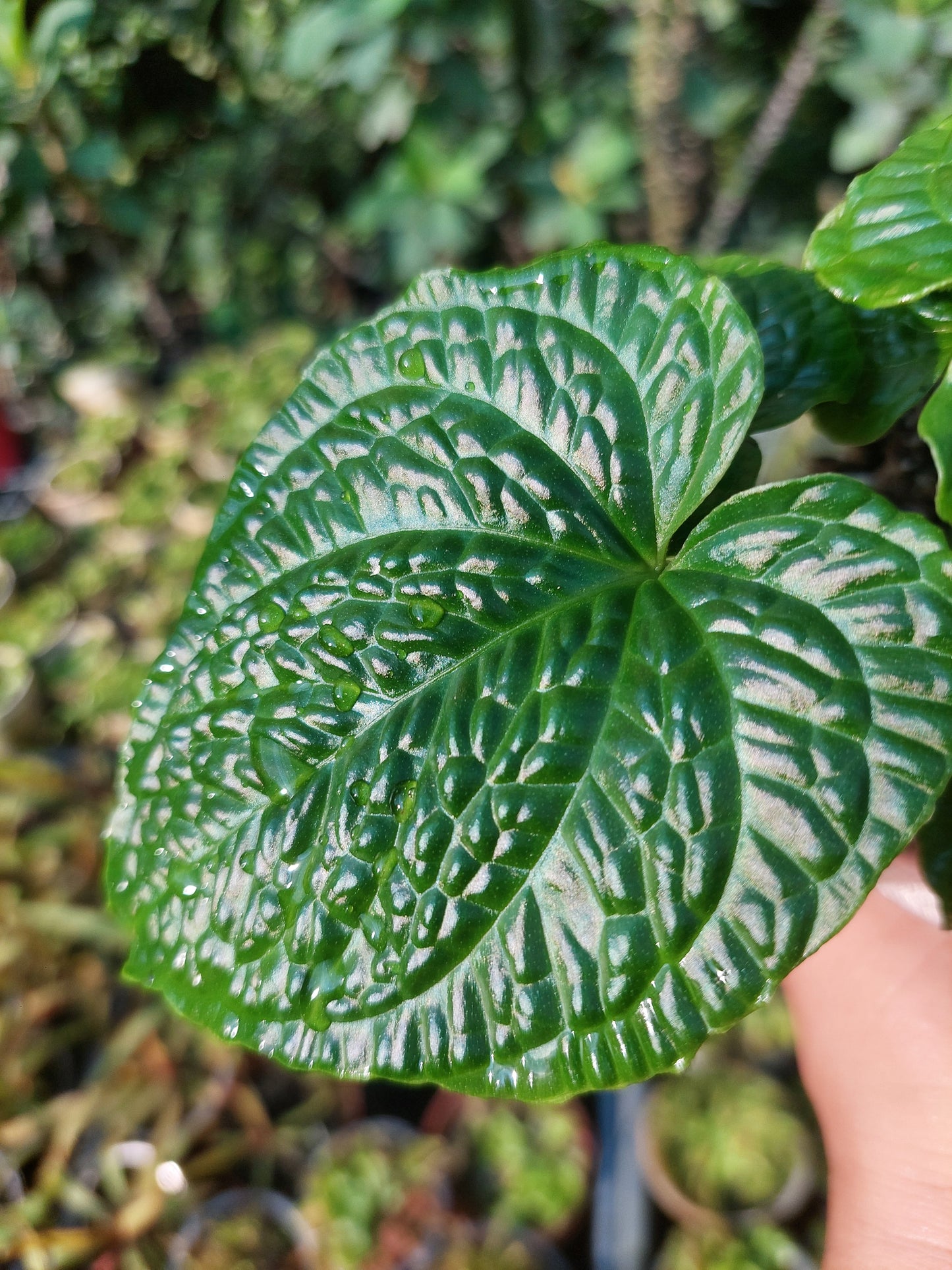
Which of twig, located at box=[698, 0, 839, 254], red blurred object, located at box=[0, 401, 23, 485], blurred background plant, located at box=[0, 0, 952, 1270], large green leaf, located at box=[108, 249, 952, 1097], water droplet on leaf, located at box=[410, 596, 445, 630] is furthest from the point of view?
red blurred object, located at box=[0, 401, 23, 485]

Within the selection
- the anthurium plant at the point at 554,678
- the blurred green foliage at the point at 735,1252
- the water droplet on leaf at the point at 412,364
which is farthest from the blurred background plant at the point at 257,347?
the water droplet on leaf at the point at 412,364

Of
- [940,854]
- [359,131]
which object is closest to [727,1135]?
[940,854]

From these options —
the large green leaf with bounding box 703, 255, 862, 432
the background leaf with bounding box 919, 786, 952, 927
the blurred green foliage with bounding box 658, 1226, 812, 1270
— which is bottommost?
the blurred green foliage with bounding box 658, 1226, 812, 1270

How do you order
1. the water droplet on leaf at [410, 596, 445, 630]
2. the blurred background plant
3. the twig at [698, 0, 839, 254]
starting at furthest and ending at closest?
the twig at [698, 0, 839, 254]
the blurred background plant
the water droplet on leaf at [410, 596, 445, 630]

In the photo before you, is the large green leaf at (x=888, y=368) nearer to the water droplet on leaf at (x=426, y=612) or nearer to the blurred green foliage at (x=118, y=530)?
the water droplet on leaf at (x=426, y=612)

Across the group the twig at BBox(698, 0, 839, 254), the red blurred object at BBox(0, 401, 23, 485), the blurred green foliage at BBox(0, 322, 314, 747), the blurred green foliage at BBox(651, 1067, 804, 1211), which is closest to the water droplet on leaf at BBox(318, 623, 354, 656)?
the blurred green foliage at BBox(651, 1067, 804, 1211)

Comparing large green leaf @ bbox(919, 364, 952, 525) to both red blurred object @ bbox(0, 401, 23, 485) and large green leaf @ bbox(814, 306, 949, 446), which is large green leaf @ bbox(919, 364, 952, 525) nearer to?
large green leaf @ bbox(814, 306, 949, 446)
